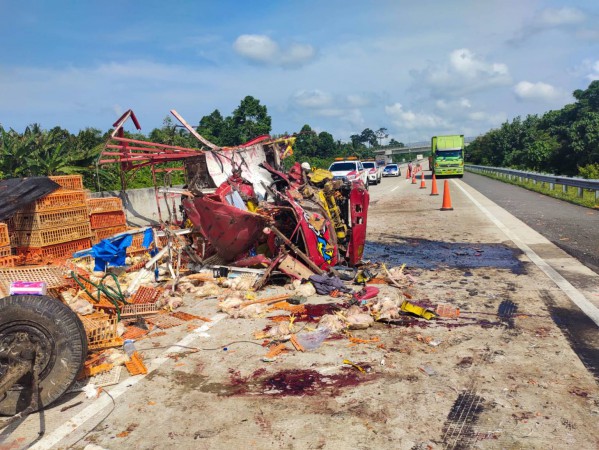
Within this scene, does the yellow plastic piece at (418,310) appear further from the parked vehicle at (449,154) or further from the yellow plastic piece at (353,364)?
the parked vehicle at (449,154)

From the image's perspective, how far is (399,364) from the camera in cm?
462

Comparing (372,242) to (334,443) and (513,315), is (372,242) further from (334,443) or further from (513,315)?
(334,443)

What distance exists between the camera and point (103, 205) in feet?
38.4

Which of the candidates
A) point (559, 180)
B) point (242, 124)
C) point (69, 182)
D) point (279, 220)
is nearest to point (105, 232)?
point (69, 182)

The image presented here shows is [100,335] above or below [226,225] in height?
below

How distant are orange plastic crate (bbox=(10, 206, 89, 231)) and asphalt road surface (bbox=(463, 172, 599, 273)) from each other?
386 inches

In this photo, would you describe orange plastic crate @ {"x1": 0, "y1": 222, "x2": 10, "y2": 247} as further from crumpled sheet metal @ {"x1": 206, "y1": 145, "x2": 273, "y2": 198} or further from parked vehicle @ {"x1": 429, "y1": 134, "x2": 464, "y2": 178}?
parked vehicle @ {"x1": 429, "y1": 134, "x2": 464, "y2": 178}

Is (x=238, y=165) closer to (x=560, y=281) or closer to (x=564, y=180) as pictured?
(x=560, y=281)

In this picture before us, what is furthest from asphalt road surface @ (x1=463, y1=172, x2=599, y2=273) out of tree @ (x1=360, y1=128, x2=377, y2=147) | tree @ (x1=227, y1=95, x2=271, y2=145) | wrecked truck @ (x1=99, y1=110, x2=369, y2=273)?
tree @ (x1=360, y1=128, x2=377, y2=147)

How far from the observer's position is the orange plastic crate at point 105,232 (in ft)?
35.3

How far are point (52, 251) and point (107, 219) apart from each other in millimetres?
1867

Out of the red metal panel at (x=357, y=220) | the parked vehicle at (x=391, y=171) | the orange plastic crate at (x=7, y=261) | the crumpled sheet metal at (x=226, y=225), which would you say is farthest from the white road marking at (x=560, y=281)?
the parked vehicle at (x=391, y=171)

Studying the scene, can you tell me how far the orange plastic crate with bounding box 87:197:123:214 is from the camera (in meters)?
11.0

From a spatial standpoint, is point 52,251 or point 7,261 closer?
point 7,261
